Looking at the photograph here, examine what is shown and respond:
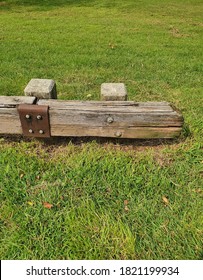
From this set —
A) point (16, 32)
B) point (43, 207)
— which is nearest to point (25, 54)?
point (16, 32)

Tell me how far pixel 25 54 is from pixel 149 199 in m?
4.73

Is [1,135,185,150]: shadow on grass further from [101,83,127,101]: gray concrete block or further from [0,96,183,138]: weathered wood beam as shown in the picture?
[101,83,127,101]: gray concrete block

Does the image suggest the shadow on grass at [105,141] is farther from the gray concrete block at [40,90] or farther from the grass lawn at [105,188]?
the gray concrete block at [40,90]

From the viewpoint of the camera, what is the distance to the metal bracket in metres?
2.38

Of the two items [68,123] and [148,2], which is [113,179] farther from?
[148,2]

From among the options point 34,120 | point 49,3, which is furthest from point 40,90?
point 49,3

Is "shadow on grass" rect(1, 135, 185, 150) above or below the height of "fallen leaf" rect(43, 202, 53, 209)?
above

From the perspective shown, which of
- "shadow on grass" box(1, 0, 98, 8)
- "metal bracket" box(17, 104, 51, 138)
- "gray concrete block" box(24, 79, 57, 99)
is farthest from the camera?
"shadow on grass" box(1, 0, 98, 8)

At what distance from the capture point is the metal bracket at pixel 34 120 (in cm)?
238

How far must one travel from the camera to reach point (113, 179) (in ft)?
7.66

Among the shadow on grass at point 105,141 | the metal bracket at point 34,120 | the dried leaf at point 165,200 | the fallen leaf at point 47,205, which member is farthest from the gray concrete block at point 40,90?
the dried leaf at point 165,200

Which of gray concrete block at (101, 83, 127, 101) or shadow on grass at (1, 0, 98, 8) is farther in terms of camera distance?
shadow on grass at (1, 0, 98, 8)

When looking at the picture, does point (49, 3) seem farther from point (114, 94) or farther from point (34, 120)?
point (34, 120)

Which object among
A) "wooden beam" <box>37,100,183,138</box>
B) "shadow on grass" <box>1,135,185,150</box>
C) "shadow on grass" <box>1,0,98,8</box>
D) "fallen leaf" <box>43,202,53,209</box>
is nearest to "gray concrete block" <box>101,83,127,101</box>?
"wooden beam" <box>37,100,183,138</box>
